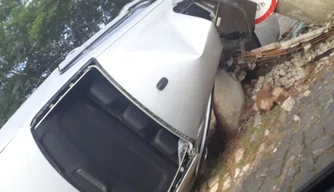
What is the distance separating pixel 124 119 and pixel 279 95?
4.54 feet

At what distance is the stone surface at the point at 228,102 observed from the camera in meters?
4.27

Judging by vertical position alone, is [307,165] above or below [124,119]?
below

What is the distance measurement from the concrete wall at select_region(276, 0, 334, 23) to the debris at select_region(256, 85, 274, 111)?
770 millimetres

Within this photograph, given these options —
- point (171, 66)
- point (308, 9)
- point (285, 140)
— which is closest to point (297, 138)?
point (285, 140)

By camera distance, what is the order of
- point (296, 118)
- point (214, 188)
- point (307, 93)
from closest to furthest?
1. point (296, 118)
2. point (307, 93)
3. point (214, 188)

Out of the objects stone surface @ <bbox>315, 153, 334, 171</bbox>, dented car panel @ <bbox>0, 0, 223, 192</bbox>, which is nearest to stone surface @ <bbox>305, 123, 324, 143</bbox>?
stone surface @ <bbox>315, 153, 334, 171</bbox>

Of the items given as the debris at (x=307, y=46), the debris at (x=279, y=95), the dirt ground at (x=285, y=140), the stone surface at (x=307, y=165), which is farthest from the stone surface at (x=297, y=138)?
the debris at (x=307, y=46)

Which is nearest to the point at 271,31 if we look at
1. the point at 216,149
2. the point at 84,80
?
the point at 216,149

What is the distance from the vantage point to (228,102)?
14.1 ft

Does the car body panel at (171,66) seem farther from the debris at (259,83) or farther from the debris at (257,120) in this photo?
the debris at (259,83)

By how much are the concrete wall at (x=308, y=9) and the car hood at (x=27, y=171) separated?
8.42 feet

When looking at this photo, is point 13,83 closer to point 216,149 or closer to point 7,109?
point 7,109

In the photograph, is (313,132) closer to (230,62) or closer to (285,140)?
(285,140)

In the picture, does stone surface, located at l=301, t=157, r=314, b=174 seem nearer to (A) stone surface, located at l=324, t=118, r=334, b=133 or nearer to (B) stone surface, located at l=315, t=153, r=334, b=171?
(B) stone surface, located at l=315, t=153, r=334, b=171
